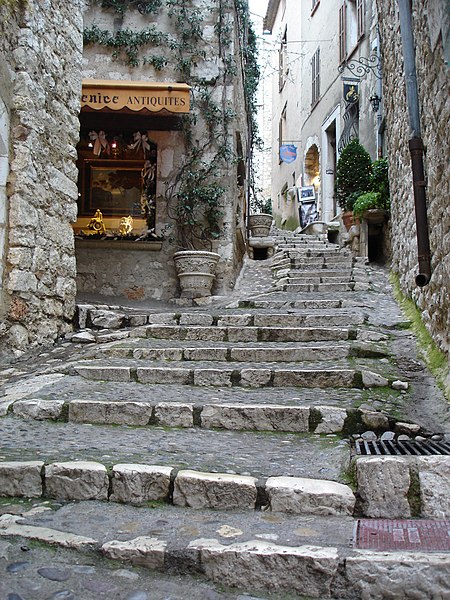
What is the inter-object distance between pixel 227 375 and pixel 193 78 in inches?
235

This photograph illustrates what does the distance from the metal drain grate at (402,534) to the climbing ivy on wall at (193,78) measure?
6.17 meters

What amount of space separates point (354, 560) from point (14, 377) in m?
2.92

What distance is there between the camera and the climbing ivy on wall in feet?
25.8

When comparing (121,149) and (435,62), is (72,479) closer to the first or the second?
(435,62)

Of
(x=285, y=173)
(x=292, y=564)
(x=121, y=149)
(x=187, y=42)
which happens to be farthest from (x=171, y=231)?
(x=285, y=173)

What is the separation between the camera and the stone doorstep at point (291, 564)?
1.59 meters

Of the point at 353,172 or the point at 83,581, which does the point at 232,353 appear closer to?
the point at 83,581

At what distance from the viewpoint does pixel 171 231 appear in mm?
8000

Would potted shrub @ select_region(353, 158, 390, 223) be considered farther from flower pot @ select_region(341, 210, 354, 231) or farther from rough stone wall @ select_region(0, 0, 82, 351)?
rough stone wall @ select_region(0, 0, 82, 351)

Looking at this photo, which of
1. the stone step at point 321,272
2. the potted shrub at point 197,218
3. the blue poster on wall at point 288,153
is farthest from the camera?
the blue poster on wall at point 288,153

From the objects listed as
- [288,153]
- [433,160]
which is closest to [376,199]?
[433,160]

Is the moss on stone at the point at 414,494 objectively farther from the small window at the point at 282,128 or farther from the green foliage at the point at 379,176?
the small window at the point at 282,128

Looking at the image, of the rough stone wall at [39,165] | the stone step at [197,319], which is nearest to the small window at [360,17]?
the rough stone wall at [39,165]

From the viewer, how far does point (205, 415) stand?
302 centimetres
